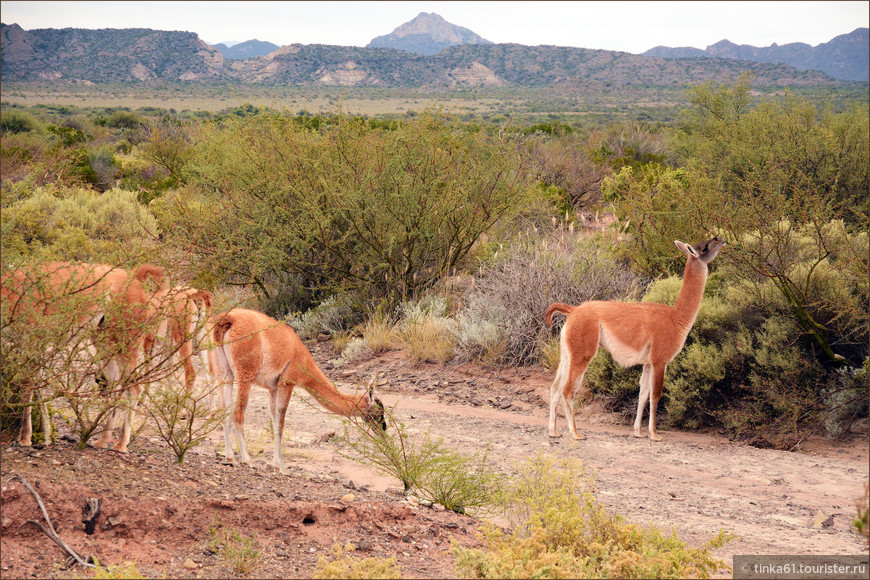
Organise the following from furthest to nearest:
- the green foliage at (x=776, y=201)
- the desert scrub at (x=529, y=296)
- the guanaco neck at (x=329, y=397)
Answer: the desert scrub at (x=529, y=296) < the green foliage at (x=776, y=201) < the guanaco neck at (x=329, y=397)

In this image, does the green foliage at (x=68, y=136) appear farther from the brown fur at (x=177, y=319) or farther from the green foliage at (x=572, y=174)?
the brown fur at (x=177, y=319)

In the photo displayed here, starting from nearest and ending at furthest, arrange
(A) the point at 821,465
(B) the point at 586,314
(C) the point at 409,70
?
1. (A) the point at 821,465
2. (B) the point at 586,314
3. (C) the point at 409,70

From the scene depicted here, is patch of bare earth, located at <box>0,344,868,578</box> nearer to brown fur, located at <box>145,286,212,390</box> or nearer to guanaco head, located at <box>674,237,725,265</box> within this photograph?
brown fur, located at <box>145,286,212,390</box>

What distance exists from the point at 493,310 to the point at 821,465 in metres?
5.34

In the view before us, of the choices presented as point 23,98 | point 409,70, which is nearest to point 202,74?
point 23,98

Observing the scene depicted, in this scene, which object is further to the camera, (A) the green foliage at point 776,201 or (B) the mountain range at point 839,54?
(A) the green foliage at point 776,201

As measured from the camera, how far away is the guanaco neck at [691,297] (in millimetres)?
8579

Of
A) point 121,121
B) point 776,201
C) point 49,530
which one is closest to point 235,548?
point 49,530

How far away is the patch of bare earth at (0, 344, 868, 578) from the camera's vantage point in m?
4.34

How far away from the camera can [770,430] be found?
8.60 m

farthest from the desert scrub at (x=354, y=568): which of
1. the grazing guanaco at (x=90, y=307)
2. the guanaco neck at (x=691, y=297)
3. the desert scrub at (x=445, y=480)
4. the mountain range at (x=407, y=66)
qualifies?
the mountain range at (x=407, y=66)

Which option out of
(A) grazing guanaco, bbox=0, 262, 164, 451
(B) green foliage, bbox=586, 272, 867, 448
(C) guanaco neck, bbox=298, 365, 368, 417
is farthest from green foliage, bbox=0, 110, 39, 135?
(B) green foliage, bbox=586, 272, 867, 448

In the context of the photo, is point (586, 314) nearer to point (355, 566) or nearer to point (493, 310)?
point (493, 310)

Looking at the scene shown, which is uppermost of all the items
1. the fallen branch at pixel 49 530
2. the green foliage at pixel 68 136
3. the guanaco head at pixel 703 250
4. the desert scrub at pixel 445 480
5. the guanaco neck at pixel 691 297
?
the green foliage at pixel 68 136
